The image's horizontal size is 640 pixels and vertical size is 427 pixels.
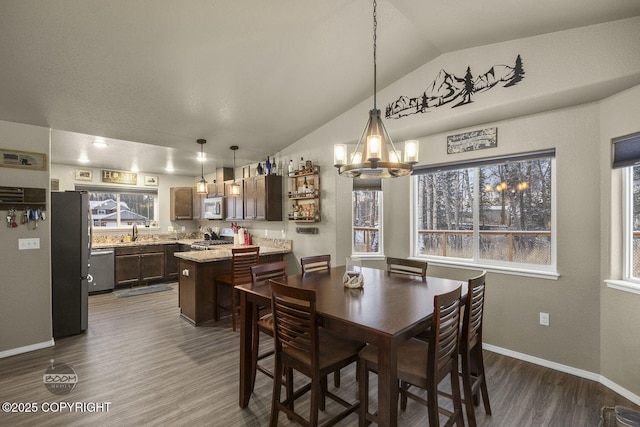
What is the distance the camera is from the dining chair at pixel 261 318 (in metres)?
2.32

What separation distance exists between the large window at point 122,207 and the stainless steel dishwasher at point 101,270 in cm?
103

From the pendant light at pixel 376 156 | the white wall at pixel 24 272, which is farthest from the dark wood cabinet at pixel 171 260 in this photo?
the pendant light at pixel 376 156

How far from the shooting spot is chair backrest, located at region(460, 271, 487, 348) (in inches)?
73.8

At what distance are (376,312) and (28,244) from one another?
12.3 ft

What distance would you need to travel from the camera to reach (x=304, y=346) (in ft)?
5.90

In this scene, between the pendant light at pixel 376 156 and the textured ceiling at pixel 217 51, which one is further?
the textured ceiling at pixel 217 51

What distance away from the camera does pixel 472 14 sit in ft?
7.76

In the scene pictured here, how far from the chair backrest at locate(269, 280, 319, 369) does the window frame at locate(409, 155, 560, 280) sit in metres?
2.36

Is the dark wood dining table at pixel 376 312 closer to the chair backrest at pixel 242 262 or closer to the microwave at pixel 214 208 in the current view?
the chair backrest at pixel 242 262

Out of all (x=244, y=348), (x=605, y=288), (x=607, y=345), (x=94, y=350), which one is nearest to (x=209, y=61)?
(x=244, y=348)

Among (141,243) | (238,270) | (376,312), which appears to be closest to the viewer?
(376,312)

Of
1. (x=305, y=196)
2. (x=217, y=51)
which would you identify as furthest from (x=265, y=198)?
(x=217, y=51)

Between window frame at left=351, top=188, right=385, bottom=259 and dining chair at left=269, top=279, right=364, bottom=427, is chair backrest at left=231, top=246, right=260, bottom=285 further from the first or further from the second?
dining chair at left=269, top=279, right=364, bottom=427

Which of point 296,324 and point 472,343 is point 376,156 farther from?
point 472,343
